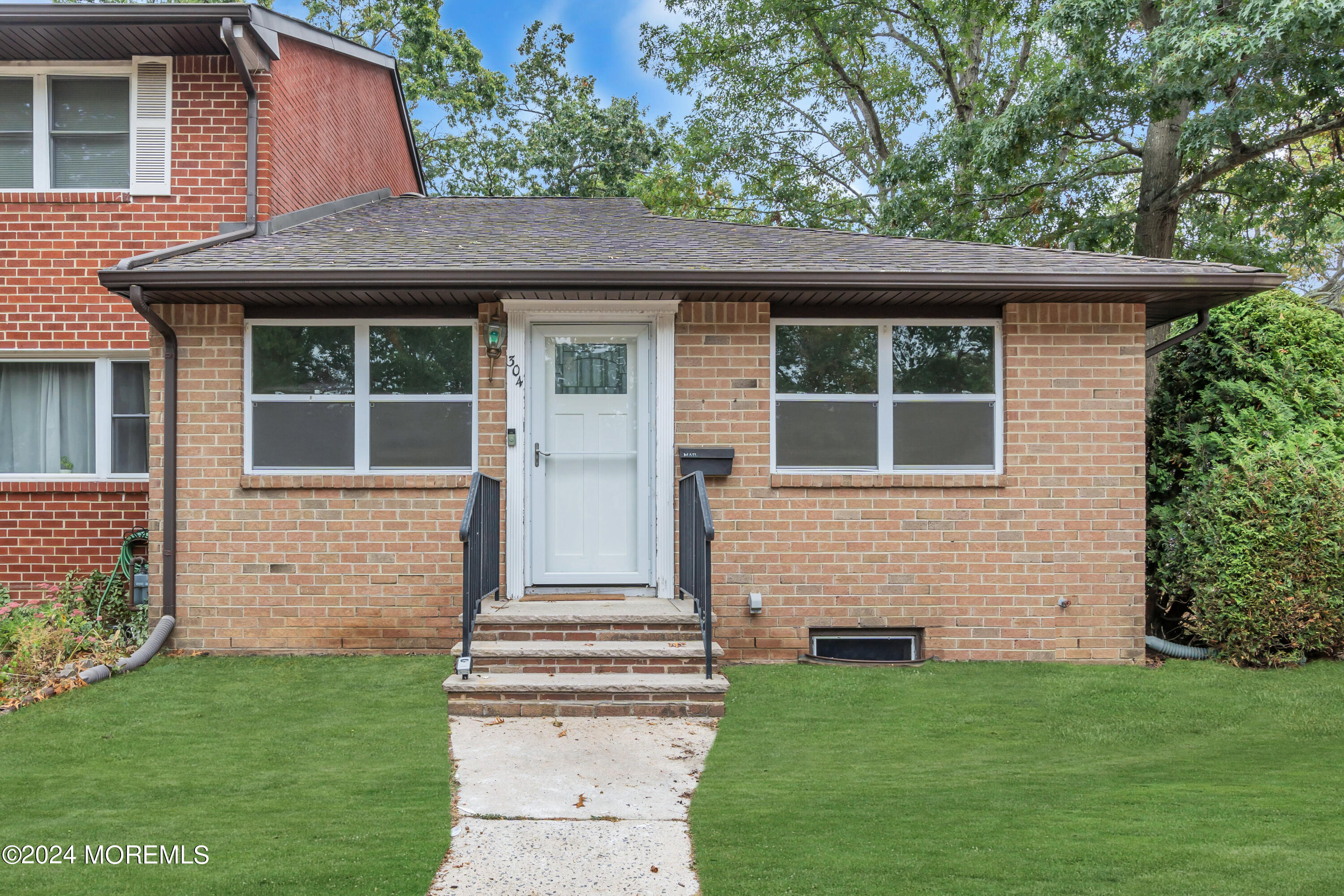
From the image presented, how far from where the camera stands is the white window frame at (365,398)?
6.99 meters

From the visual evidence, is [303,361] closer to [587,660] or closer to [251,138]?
[251,138]

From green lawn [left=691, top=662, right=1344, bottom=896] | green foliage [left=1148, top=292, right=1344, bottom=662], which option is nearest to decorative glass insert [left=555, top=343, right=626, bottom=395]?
green lawn [left=691, top=662, right=1344, bottom=896]

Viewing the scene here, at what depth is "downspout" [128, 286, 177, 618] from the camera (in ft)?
22.4

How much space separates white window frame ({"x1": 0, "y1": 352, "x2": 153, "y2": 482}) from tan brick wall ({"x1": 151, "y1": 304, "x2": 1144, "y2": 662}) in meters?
1.39

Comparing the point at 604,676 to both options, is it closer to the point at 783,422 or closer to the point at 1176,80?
the point at 783,422

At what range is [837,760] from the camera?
466 cm

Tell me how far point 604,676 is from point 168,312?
13.9ft

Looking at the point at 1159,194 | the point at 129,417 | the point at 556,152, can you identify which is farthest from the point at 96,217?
the point at 556,152

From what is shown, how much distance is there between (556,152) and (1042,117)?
12.9 meters

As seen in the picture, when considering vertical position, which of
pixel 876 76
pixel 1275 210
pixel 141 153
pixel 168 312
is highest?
pixel 876 76

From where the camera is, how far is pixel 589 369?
7.21 metres

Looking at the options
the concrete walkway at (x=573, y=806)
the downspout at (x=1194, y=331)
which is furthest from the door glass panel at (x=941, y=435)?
the concrete walkway at (x=573, y=806)

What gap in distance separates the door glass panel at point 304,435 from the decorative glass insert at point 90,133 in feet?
9.59

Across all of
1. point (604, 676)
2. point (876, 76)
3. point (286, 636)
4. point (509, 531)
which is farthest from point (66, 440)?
point (876, 76)
